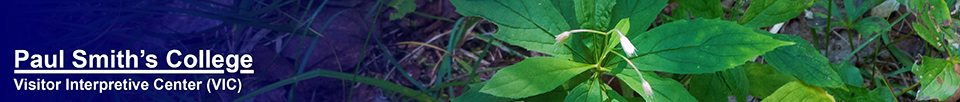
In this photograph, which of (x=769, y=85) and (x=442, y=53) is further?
(x=442, y=53)

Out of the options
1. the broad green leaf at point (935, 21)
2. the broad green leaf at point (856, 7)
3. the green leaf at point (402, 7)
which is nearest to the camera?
the broad green leaf at point (935, 21)

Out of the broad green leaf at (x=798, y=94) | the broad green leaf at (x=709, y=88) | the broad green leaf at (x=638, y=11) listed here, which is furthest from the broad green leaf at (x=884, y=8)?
the broad green leaf at (x=638, y=11)

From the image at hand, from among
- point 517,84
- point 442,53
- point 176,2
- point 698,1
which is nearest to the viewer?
point 517,84

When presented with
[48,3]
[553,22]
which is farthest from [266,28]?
[553,22]

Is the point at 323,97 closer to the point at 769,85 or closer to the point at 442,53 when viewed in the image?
the point at 442,53

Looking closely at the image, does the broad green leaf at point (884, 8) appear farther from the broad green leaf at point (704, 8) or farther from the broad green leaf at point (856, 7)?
the broad green leaf at point (704, 8)

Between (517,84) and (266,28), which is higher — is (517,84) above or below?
above
